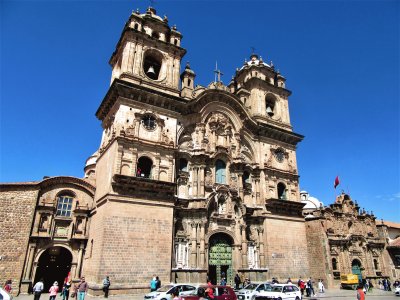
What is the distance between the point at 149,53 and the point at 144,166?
10.2m

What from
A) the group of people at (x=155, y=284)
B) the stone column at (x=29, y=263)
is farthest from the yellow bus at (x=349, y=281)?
the stone column at (x=29, y=263)

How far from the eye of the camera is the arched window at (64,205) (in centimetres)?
2330

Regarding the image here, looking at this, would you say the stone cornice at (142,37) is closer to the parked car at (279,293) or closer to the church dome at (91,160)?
the church dome at (91,160)

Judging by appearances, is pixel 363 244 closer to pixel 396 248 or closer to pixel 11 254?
pixel 396 248

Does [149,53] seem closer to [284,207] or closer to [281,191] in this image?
[281,191]

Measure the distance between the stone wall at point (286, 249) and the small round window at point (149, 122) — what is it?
1280cm

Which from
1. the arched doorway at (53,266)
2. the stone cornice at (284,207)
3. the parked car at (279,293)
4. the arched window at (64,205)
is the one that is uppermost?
the stone cornice at (284,207)

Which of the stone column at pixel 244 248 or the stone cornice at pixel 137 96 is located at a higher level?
the stone cornice at pixel 137 96

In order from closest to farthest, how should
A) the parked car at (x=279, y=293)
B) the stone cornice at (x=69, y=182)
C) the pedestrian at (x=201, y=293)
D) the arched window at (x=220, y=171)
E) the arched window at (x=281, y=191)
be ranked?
the pedestrian at (x=201, y=293), the parked car at (x=279, y=293), the stone cornice at (x=69, y=182), the arched window at (x=220, y=171), the arched window at (x=281, y=191)

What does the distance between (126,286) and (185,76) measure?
60.2 ft

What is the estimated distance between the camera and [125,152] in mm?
21875

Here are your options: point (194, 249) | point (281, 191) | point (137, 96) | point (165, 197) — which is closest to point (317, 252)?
point (281, 191)

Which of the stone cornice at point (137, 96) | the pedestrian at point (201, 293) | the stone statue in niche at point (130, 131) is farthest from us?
the stone cornice at point (137, 96)

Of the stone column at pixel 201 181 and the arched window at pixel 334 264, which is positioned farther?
the arched window at pixel 334 264
